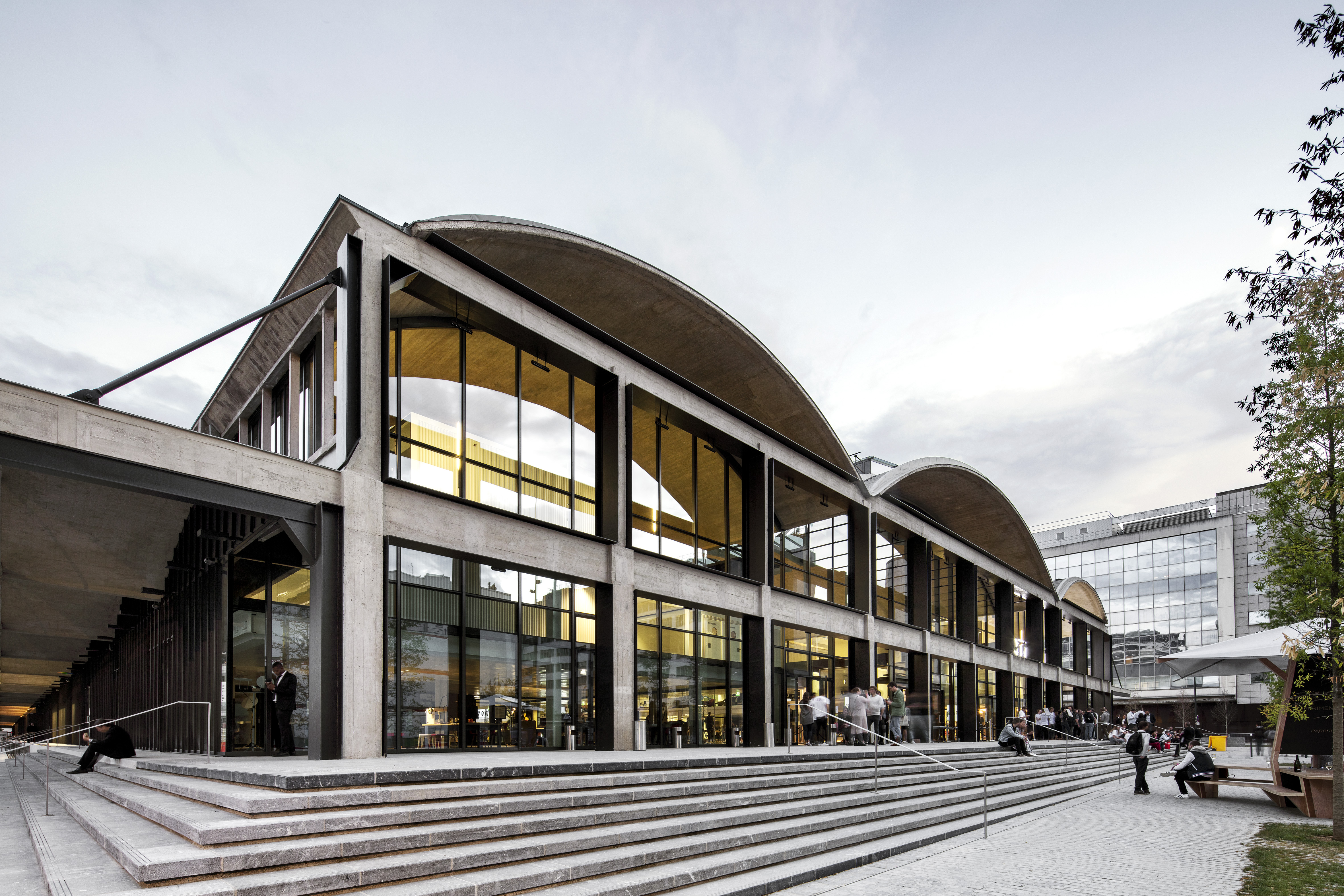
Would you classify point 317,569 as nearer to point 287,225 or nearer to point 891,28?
point 891,28

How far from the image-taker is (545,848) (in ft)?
28.2

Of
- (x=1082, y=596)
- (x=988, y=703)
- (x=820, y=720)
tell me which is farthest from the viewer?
(x=1082, y=596)

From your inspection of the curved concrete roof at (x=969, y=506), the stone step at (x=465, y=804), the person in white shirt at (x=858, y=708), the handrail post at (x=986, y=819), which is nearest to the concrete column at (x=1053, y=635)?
the curved concrete roof at (x=969, y=506)

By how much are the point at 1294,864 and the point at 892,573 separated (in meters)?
22.4

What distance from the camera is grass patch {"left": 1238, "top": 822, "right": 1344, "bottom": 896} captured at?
9.05 m

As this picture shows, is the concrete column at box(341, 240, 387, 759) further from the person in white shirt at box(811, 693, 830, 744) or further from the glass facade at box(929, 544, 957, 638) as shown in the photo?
the glass facade at box(929, 544, 957, 638)

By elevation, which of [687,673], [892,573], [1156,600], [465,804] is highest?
[892,573]

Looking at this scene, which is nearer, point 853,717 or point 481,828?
point 481,828

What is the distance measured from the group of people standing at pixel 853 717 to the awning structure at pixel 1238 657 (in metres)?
7.01

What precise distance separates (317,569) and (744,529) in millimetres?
13455

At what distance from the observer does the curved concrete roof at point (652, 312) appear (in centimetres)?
1792

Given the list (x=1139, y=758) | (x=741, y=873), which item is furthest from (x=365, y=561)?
(x=1139, y=758)

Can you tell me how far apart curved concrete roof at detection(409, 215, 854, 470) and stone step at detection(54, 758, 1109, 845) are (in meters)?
9.57

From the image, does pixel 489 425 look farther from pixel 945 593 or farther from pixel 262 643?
pixel 945 593
